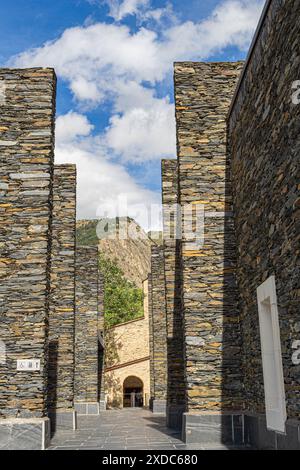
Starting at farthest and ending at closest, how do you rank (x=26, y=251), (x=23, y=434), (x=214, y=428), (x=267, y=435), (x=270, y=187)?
(x=26, y=251)
(x=214, y=428)
(x=23, y=434)
(x=267, y=435)
(x=270, y=187)

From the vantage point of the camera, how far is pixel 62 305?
42.1ft

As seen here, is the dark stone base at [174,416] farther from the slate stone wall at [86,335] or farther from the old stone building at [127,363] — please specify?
the old stone building at [127,363]

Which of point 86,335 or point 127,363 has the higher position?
point 86,335

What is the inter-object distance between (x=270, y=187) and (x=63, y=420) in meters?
8.42

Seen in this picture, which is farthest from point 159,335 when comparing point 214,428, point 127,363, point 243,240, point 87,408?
point 127,363

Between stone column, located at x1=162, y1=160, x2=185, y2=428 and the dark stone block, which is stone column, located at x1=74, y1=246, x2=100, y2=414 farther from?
stone column, located at x1=162, y1=160, x2=185, y2=428

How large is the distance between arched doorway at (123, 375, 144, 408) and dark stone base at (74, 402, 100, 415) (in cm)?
979

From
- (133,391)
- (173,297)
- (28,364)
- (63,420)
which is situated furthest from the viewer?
(133,391)

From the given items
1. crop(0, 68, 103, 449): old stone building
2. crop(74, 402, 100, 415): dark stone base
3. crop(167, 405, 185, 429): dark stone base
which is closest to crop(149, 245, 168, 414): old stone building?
crop(74, 402, 100, 415): dark stone base

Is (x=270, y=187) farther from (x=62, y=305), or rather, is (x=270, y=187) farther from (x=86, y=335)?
(x=86, y=335)

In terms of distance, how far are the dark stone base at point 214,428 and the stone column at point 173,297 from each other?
3.89 meters

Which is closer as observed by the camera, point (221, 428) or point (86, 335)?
point (221, 428)

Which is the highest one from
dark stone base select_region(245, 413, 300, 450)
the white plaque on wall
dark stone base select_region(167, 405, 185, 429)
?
the white plaque on wall

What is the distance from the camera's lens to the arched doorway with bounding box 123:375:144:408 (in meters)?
27.5
